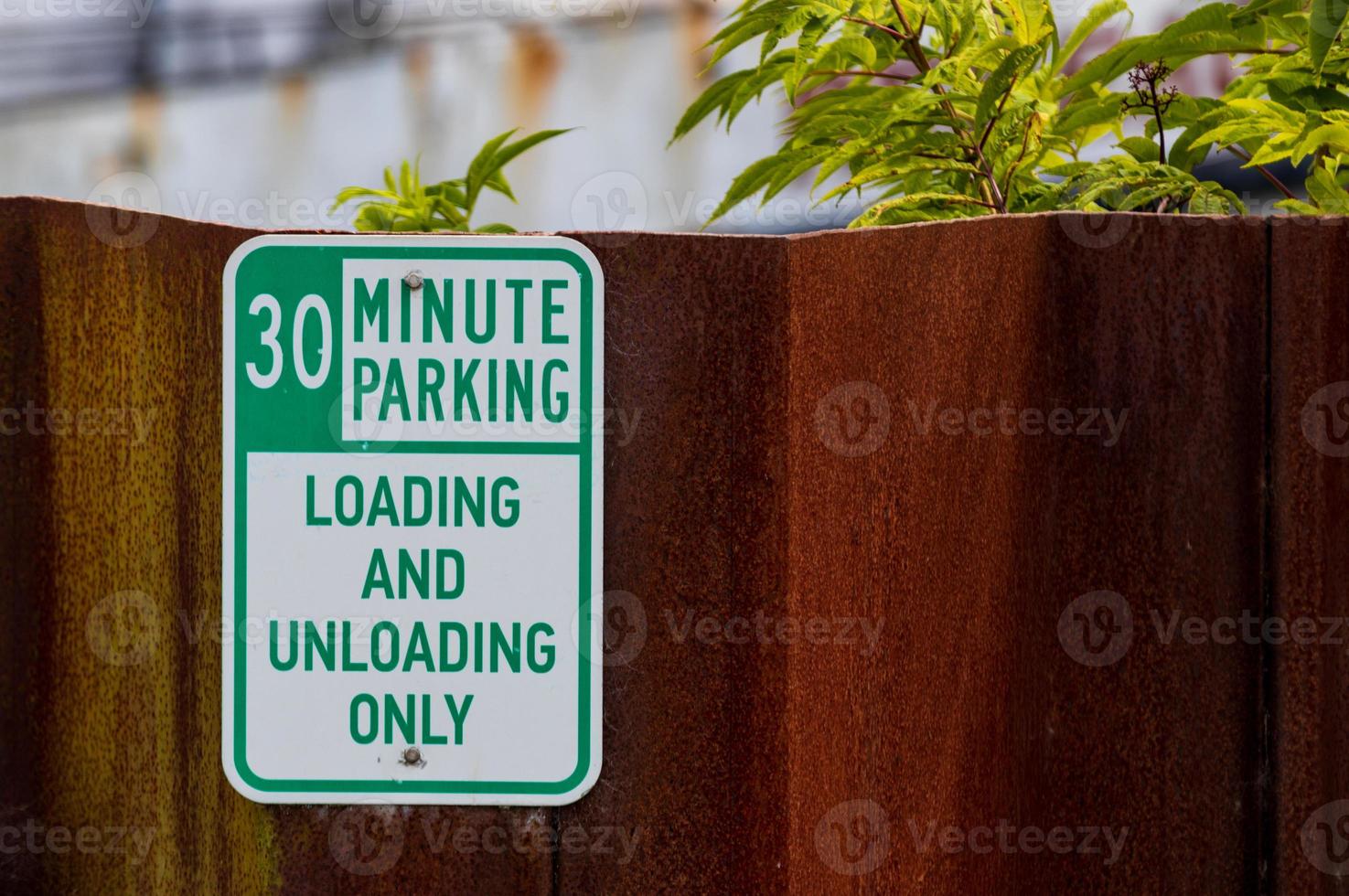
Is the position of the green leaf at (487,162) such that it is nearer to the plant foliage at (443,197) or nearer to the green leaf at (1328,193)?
the plant foliage at (443,197)

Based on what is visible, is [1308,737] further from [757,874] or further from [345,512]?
[345,512]

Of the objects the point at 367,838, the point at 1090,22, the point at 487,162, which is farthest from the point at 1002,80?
the point at 367,838

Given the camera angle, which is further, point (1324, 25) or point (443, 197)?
point (443, 197)

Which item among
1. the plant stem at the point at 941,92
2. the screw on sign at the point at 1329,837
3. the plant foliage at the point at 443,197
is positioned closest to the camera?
the screw on sign at the point at 1329,837

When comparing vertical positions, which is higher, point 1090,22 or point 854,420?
point 1090,22

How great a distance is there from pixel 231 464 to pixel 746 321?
658mm

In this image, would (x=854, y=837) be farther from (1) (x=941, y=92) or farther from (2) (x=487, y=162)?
(2) (x=487, y=162)

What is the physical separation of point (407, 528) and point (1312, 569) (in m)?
1.09

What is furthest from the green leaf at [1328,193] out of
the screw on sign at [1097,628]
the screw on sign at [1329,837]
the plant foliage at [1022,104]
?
Answer: the screw on sign at [1329,837]

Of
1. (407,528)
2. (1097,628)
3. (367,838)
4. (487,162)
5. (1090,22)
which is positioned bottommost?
(367,838)

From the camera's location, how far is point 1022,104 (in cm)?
151

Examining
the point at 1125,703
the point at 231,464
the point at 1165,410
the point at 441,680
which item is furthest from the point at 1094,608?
the point at 231,464

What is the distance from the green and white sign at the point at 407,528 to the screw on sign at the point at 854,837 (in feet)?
0.97

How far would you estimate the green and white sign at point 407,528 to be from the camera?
1.31 meters
